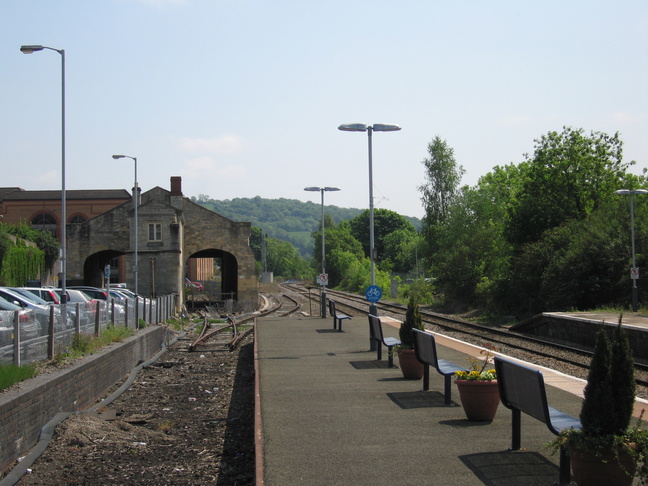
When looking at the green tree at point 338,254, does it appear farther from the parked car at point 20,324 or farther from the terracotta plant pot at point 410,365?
the parked car at point 20,324

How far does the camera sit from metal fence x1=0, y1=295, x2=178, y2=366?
37.9 ft

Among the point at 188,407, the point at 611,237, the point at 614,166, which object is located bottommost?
the point at 188,407

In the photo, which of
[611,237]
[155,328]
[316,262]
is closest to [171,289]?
[155,328]

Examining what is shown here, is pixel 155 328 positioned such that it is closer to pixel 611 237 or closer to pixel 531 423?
pixel 531 423

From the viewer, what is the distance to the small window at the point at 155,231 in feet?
157

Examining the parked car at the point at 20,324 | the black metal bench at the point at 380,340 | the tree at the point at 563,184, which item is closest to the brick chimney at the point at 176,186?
the tree at the point at 563,184

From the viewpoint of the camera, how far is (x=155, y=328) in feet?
82.4

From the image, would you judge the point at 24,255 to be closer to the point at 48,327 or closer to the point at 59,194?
the point at 48,327

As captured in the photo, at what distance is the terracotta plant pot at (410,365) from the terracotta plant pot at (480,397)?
3.83 meters

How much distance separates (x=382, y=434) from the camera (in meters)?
8.63

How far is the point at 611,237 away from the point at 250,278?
2500 cm

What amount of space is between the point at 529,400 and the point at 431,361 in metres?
3.91

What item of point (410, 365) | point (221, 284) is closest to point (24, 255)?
point (221, 284)

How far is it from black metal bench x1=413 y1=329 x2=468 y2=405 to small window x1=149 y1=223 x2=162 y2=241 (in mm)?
37698
